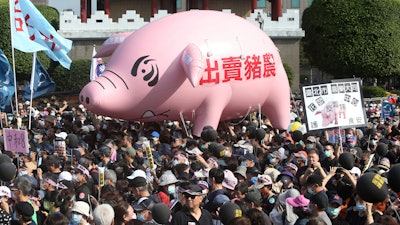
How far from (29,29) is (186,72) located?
3481 mm

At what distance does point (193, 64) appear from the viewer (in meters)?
12.7

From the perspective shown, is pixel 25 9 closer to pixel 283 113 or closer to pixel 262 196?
pixel 283 113

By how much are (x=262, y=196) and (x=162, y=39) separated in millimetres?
6679

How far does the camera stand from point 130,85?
13008mm

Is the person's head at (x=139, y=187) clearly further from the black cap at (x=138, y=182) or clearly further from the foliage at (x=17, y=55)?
the foliage at (x=17, y=55)

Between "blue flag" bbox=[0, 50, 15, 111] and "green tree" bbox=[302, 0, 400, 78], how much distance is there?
71.8 feet

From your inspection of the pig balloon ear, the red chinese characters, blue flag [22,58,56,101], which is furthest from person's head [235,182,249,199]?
blue flag [22,58,56,101]

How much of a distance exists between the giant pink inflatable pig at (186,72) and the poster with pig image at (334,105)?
2.32m

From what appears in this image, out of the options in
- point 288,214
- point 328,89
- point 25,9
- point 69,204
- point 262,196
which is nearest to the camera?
point 288,214

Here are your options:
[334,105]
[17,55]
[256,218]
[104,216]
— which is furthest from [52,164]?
[17,55]

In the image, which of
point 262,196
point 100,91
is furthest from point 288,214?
point 100,91

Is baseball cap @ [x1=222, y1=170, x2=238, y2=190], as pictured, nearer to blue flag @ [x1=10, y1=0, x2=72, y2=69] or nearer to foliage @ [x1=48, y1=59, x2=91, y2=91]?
blue flag @ [x1=10, y1=0, x2=72, y2=69]

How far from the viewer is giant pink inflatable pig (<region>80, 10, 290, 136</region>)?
12984mm

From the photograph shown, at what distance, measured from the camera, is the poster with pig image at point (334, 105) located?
36.3 ft
